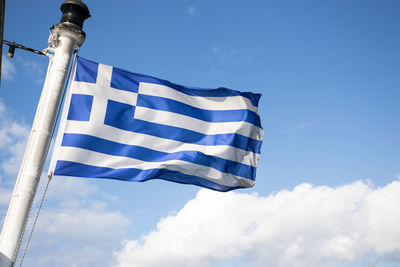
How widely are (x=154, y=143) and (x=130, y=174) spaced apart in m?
1.26

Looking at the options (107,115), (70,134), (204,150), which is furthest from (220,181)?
(70,134)

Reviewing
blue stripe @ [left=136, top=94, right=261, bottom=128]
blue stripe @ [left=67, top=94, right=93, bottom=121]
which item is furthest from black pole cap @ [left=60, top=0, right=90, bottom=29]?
blue stripe @ [left=136, top=94, right=261, bottom=128]

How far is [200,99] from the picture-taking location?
12719 millimetres

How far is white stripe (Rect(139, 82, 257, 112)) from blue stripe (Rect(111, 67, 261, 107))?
12 centimetres

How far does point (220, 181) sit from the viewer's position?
11.7 meters

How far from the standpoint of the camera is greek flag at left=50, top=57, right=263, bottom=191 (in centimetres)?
959

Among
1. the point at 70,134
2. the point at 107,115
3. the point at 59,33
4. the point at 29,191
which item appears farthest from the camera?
the point at 107,115

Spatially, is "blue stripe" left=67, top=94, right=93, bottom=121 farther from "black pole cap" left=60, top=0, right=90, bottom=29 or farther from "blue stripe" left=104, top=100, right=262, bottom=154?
"black pole cap" left=60, top=0, right=90, bottom=29

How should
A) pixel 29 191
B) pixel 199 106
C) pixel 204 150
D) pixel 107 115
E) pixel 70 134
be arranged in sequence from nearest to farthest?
pixel 29 191, pixel 70 134, pixel 107 115, pixel 204 150, pixel 199 106

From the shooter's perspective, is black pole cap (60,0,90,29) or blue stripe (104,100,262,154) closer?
black pole cap (60,0,90,29)

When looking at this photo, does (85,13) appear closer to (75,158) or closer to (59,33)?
(59,33)

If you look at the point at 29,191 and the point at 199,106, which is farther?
the point at 199,106

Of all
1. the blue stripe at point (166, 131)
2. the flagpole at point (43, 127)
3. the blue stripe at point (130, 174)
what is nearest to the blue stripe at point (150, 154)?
the blue stripe at point (130, 174)

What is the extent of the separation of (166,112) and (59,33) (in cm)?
402
